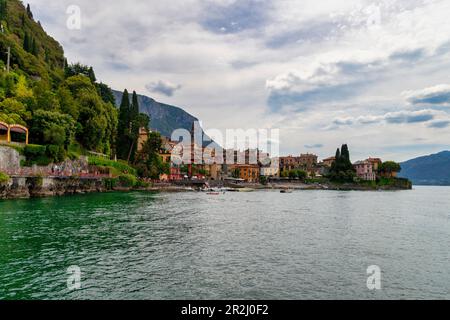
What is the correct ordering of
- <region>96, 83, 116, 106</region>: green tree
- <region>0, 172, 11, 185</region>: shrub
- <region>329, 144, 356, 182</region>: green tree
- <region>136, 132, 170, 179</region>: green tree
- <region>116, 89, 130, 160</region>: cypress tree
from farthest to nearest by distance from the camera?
<region>329, 144, 356, 182</region>: green tree < <region>96, 83, 116, 106</region>: green tree < <region>136, 132, 170, 179</region>: green tree < <region>116, 89, 130, 160</region>: cypress tree < <region>0, 172, 11, 185</region>: shrub

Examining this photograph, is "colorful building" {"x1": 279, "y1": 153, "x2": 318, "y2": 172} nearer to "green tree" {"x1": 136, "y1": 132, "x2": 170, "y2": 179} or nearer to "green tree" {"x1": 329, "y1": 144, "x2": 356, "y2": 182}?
"green tree" {"x1": 329, "y1": 144, "x2": 356, "y2": 182}

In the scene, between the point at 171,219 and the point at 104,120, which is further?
the point at 104,120

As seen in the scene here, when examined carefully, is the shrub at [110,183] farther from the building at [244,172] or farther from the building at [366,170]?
the building at [366,170]

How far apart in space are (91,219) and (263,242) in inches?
656

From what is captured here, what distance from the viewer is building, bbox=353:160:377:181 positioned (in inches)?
6038

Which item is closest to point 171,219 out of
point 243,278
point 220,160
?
point 243,278

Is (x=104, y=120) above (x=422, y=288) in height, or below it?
above

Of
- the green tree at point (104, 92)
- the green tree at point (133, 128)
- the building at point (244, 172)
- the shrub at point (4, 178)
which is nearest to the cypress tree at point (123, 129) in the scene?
the green tree at point (133, 128)

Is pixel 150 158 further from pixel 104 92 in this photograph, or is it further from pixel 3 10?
pixel 3 10

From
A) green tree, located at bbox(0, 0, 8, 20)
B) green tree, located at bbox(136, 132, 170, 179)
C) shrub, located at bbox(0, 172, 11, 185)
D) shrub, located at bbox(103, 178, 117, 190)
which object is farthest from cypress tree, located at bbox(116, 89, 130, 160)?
shrub, located at bbox(0, 172, 11, 185)

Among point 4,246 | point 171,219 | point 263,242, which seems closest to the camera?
point 4,246

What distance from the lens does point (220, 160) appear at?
169 meters

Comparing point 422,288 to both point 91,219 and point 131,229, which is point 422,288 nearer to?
point 131,229
